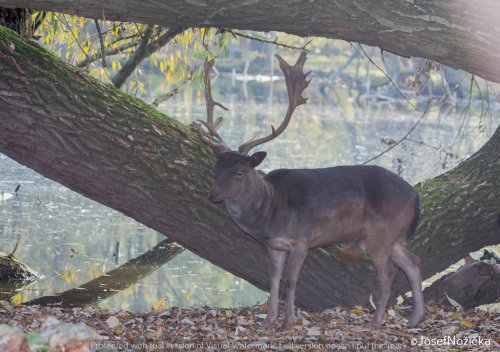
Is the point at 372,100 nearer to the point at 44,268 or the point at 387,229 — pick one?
the point at 44,268

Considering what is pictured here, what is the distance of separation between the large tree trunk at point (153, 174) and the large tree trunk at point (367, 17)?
65cm

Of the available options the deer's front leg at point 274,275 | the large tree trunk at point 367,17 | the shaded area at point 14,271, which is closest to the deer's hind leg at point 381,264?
the deer's front leg at point 274,275

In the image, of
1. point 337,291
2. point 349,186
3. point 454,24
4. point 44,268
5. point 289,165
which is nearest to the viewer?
point 454,24

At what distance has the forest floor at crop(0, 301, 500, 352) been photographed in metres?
5.52

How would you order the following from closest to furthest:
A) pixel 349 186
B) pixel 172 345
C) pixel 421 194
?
pixel 172 345 → pixel 349 186 → pixel 421 194

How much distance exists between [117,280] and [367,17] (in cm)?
539

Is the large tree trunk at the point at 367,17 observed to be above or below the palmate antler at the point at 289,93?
above

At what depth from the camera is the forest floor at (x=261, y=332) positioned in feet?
18.1

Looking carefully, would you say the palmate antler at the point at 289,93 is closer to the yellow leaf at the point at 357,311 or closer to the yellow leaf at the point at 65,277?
the yellow leaf at the point at 357,311

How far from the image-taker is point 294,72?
21.0ft

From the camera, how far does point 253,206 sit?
20.0ft

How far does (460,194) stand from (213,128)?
2.25 meters

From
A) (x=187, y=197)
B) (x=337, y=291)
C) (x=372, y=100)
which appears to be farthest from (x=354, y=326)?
(x=372, y=100)

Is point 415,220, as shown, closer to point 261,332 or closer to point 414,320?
point 414,320
